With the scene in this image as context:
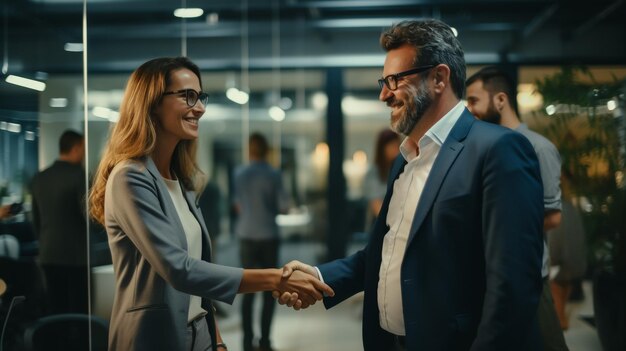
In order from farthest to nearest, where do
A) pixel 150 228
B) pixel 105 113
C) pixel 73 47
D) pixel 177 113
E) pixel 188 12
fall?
pixel 188 12 → pixel 105 113 → pixel 73 47 → pixel 177 113 → pixel 150 228

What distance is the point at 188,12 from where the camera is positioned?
357 cm

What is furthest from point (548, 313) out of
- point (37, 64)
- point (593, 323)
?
point (37, 64)

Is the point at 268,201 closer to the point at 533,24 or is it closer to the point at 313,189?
the point at 313,189

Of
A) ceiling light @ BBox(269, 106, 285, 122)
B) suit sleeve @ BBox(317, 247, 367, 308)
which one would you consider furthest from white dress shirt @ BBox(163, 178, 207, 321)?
ceiling light @ BBox(269, 106, 285, 122)

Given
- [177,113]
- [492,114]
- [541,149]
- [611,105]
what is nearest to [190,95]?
[177,113]

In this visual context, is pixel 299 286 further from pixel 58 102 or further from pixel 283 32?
pixel 283 32

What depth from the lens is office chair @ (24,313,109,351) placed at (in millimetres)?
2170

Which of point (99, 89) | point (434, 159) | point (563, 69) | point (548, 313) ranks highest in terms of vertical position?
point (563, 69)

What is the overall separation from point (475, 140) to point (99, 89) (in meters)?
1.60

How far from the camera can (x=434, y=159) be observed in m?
1.81

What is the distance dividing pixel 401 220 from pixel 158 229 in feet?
2.47

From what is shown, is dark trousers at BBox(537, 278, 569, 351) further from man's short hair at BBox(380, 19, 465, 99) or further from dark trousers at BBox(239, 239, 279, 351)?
dark trousers at BBox(239, 239, 279, 351)

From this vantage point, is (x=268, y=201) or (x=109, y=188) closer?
(x=109, y=188)

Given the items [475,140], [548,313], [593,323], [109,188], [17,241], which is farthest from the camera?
[593,323]
